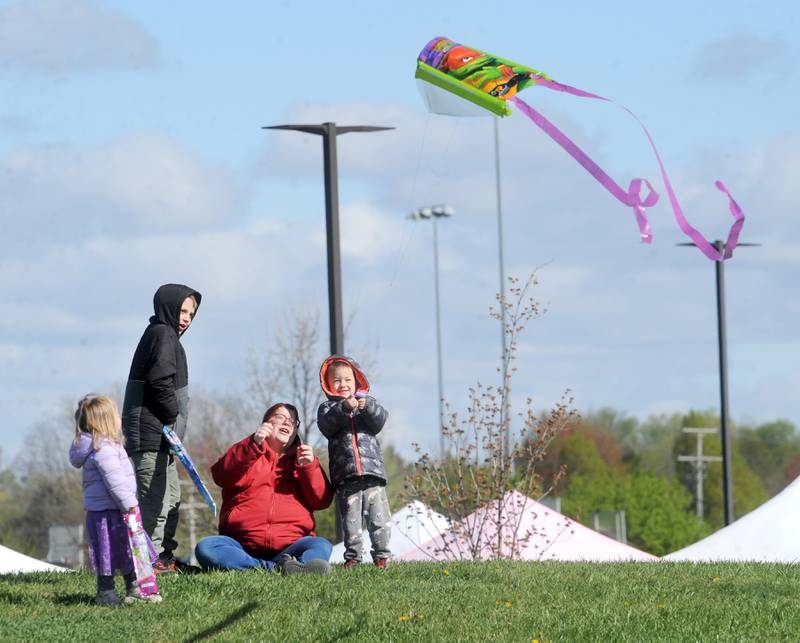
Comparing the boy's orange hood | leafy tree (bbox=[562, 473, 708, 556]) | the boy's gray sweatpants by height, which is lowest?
leafy tree (bbox=[562, 473, 708, 556])

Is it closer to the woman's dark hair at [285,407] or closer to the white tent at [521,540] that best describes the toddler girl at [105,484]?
the woman's dark hair at [285,407]

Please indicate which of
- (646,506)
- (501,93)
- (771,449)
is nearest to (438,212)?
(646,506)

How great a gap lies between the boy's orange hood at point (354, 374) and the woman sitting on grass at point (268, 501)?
38 centimetres

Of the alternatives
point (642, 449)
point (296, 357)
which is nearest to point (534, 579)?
point (296, 357)

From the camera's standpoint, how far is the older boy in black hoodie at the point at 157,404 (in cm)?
1047

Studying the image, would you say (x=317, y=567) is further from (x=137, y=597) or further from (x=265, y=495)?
(x=137, y=597)

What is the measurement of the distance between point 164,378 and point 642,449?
10429cm

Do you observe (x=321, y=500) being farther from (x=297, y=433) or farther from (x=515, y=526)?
(x=515, y=526)

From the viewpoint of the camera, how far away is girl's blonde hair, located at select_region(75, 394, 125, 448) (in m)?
9.26

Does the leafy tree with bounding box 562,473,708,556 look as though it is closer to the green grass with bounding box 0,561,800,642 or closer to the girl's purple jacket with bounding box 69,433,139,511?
the green grass with bounding box 0,561,800,642

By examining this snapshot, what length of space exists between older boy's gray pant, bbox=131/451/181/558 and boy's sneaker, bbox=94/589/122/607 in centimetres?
96

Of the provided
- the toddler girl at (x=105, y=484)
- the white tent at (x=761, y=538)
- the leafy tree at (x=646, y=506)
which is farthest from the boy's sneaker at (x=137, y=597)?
the leafy tree at (x=646, y=506)

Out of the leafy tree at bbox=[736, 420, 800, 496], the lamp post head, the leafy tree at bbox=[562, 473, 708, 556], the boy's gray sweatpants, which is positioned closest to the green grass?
the boy's gray sweatpants

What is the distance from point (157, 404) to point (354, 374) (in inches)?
58.7
